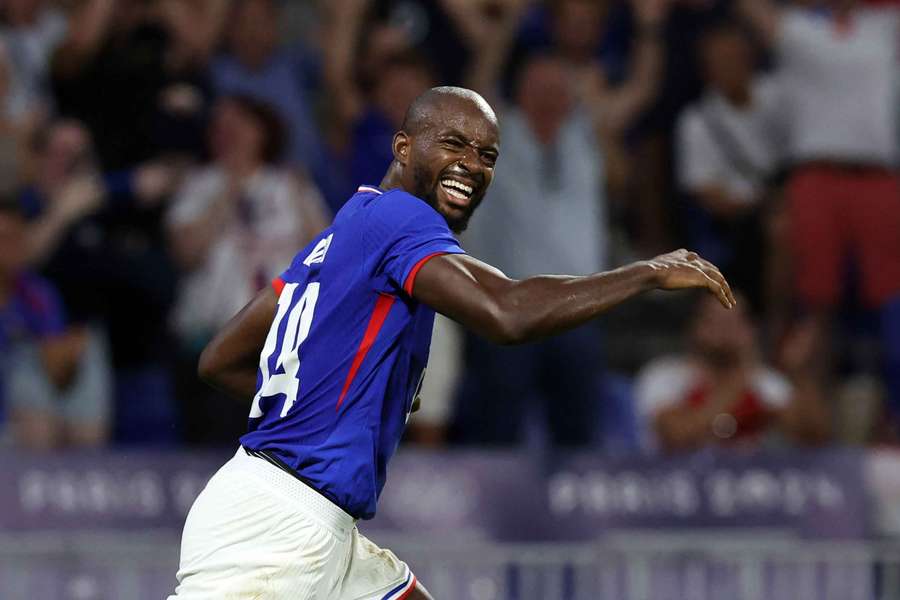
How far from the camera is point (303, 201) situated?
9.87 m

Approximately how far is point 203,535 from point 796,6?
743 centimetres

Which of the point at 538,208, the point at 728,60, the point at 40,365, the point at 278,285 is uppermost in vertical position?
the point at 728,60

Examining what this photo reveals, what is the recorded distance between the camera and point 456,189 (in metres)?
4.54

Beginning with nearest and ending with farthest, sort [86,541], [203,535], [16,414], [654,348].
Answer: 1. [203,535]
2. [86,541]
3. [16,414]
4. [654,348]

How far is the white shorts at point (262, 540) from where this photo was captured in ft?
14.4

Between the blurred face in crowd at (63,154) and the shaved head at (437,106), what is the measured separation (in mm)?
5576

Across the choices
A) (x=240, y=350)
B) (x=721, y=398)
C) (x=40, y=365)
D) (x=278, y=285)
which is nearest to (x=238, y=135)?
(x=40, y=365)

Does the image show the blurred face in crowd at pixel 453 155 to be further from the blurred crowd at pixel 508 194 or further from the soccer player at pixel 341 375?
the blurred crowd at pixel 508 194

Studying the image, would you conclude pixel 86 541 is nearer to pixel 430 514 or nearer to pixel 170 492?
pixel 170 492

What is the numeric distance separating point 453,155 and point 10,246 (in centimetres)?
564

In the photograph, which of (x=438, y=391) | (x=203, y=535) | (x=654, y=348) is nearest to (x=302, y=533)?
(x=203, y=535)

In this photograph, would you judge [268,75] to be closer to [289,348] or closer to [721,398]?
[721,398]

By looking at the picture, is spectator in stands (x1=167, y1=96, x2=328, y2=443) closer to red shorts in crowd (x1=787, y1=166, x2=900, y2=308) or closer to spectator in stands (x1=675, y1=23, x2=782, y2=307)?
spectator in stands (x1=675, y1=23, x2=782, y2=307)

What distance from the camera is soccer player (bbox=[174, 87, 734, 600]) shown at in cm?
438
